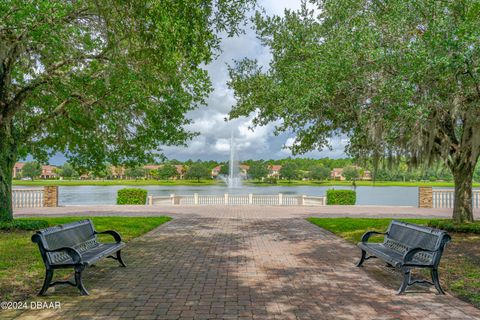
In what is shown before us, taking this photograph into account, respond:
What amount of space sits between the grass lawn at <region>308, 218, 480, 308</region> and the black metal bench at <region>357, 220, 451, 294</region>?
0.40 m

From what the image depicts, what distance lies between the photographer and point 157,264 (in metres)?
6.77

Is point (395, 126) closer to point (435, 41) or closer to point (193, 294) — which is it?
point (435, 41)

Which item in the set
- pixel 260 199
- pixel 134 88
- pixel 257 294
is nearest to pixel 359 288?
pixel 257 294

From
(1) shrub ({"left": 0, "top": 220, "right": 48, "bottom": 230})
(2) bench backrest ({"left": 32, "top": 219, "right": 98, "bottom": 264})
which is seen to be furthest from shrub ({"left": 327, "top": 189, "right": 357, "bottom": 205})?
(2) bench backrest ({"left": 32, "top": 219, "right": 98, "bottom": 264})

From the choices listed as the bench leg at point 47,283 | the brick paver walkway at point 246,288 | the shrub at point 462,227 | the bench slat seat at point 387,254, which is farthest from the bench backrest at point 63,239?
the shrub at point 462,227

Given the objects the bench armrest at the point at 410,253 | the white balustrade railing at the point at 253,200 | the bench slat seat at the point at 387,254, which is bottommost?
the white balustrade railing at the point at 253,200

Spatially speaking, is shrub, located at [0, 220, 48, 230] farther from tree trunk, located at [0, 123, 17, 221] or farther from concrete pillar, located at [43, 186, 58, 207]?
concrete pillar, located at [43, 186, 58, 207]

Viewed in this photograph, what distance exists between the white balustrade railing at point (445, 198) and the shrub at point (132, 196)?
18.0m

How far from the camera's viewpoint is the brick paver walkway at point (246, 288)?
4.27 m

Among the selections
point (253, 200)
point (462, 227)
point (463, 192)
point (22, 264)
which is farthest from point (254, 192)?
point (22, 264)

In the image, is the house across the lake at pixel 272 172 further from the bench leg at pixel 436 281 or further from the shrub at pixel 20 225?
the bench leg at pixel 436 281

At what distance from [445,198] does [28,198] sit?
24.2 meters

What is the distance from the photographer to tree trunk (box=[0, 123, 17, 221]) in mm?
10828

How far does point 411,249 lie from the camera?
204 inches
